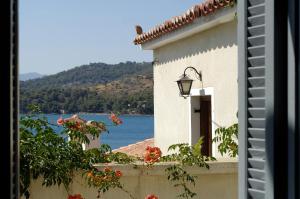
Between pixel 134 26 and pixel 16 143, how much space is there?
9957 mm

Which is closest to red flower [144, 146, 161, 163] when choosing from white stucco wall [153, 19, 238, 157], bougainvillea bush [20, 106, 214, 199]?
bougainvillea bush [20, 106, 214, 199]

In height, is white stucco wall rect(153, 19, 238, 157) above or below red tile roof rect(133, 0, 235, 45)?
below

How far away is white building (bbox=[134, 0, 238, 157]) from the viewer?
8039 millimetres

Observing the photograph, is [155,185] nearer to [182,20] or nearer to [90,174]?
[90,174]

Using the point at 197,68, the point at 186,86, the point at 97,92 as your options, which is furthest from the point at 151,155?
the point at 97,92

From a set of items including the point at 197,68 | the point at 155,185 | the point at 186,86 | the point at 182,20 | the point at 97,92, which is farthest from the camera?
the point at 97,92

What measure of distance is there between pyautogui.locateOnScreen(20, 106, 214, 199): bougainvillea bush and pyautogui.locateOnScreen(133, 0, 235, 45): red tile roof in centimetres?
249

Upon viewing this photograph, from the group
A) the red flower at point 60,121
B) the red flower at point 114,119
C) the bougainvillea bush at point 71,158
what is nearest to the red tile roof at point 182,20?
the red flower at point 114,119

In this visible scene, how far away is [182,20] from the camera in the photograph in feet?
28.9

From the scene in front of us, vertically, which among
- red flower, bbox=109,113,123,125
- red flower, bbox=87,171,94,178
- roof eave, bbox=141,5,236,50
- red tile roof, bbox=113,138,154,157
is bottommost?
red tile roof, bbox=113,138,154,157

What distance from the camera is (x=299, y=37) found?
267 centimetres

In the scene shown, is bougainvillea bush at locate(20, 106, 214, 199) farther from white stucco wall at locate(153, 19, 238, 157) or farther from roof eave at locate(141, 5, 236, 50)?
white stucco wall at locate(153, 19, 238, 157)

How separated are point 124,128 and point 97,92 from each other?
4.40ft

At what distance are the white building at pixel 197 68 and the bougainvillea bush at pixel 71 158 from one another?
2613 millimetres
